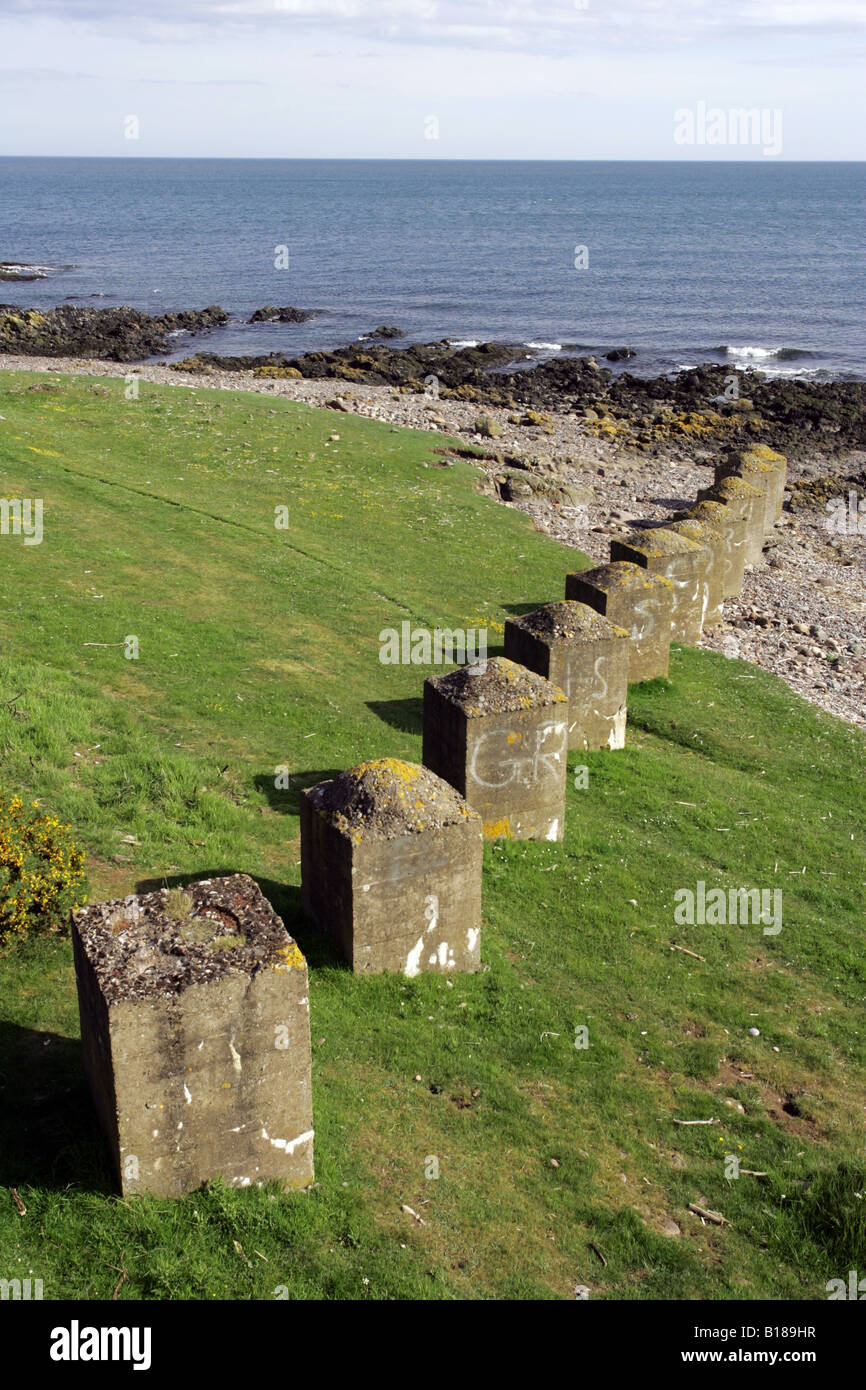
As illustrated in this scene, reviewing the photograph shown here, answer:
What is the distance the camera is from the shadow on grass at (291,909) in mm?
11891

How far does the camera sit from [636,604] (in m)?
22.1

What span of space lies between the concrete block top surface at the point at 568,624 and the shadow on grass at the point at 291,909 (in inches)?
280

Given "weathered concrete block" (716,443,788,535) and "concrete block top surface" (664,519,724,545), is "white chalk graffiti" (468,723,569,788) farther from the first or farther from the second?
"weathered concrete block" (716,443,788,535)

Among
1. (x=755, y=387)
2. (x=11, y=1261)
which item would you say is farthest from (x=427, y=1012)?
(x=755, y=387)

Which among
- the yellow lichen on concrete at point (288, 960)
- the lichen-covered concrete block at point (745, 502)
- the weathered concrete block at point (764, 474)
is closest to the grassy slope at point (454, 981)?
the yellow lichen on concrete at point (288, 960)

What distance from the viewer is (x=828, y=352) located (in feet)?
227

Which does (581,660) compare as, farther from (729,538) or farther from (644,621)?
(729,538)

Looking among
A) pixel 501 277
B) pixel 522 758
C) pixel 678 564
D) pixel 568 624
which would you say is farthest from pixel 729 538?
pixel 501 277

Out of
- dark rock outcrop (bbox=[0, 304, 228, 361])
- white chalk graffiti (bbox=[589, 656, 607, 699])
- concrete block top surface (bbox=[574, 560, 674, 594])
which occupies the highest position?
dark rock outcrop (bbox=[0, 304, 228, 361])

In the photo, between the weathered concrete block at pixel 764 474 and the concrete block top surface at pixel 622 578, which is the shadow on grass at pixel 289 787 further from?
the weathered concrete block at pixel 764 474

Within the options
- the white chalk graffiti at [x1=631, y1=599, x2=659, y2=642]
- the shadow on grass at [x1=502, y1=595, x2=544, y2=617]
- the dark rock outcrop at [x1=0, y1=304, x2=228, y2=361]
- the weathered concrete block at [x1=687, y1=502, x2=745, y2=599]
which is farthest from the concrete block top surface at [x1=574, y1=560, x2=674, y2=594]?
the dark rock outcrop at [x1=0, y1=304, x2=228, y2=361]

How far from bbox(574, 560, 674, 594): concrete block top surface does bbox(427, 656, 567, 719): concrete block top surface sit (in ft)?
22.1

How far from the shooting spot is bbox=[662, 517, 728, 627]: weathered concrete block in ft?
87.1

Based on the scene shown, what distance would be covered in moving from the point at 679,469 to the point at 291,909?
33806 millimetres
